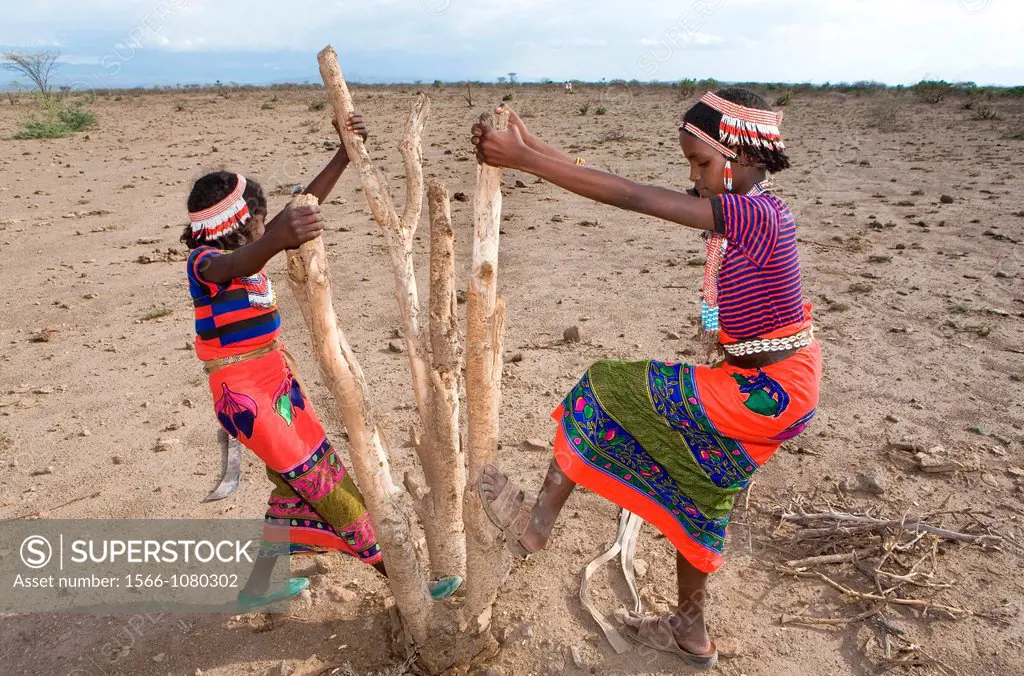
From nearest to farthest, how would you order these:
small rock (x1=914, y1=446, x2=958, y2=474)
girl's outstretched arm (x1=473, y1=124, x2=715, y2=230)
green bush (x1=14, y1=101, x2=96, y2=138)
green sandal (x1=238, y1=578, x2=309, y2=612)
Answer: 1. girl's outstretched arm (x1=473, y1=124, x2=715, y2=230)
2. green sandal (x1=238, y1=578, x2=309, y2=612)
3. small rock (x1=914, y1=446, x2=958, y2=474)
4. green bush (x1=14, y1=101, x2=96, y2=138)

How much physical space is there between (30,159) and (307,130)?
5.73 meters

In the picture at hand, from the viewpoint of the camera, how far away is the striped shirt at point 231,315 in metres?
2.24

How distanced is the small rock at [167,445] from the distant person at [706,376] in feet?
8.25

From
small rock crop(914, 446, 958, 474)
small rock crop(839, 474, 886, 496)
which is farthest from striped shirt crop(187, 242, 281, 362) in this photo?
small rock crop(914, 446, 958, 474)

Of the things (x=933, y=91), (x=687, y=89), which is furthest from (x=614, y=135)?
(x=933, y=91)

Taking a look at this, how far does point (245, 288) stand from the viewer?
2.27m

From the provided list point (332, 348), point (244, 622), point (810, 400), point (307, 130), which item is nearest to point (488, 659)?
point (244, 622)

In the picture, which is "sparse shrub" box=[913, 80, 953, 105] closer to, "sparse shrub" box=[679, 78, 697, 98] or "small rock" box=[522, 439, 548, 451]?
"sparse shrub" box=[679, 78, 697, 98]

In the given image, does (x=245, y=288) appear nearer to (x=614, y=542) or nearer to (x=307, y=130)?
(x=614, y=542)

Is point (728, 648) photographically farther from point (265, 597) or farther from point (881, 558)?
point (265, 597)

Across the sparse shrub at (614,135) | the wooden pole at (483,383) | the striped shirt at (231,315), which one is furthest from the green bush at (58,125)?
the wooden pole at (483,383)

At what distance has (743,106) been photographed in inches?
71.2

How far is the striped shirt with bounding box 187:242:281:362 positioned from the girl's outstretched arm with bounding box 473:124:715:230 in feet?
3.42

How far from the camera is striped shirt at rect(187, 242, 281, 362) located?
2.24m
